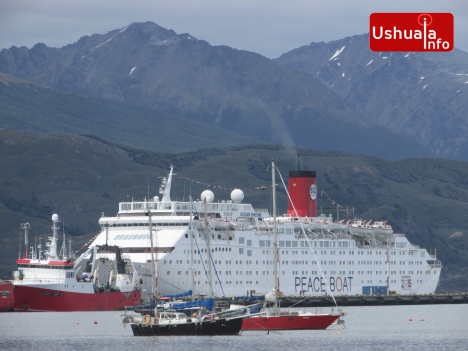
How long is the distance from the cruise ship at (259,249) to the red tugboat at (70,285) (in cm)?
243

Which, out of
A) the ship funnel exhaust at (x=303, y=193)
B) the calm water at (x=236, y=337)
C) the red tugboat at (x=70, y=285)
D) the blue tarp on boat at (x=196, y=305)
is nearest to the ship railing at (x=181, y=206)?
the ship funnel exhaust at (x=303, y=193)

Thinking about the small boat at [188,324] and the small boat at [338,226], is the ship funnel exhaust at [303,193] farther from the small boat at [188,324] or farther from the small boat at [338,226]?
the small boat at [188,324]

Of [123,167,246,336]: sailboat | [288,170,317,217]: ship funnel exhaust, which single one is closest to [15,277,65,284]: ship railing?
[123,167,246,336]: sailboat

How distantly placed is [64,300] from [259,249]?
20182mm

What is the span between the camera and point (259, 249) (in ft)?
317

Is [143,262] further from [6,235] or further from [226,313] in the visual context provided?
[6,235]

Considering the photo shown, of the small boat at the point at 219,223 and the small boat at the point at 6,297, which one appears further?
the small boat at the point at 219,223

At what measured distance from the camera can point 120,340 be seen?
62312 millimetres

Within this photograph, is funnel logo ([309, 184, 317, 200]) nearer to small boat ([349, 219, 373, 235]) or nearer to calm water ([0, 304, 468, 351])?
small boat ([349, 219, 373, 235])

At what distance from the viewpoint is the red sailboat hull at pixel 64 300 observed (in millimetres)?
82062

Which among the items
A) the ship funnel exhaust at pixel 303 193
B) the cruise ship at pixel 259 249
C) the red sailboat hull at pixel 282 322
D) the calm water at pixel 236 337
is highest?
the ship funnel exhaust at pixel 303 193

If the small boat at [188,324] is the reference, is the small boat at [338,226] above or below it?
above

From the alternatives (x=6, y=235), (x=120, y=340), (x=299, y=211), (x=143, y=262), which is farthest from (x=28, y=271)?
(x=6, y=235)

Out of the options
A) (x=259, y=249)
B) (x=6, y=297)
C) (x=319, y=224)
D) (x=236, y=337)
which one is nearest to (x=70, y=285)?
(x=6, y=297)
